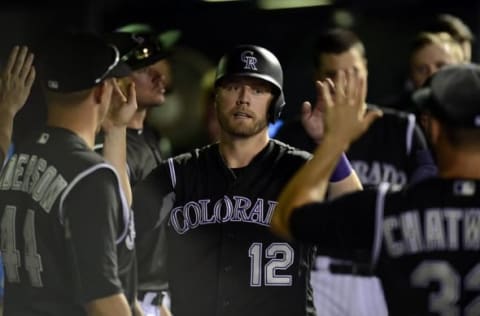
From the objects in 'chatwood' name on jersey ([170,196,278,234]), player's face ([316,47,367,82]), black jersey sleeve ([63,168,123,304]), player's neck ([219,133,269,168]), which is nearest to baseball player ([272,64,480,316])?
black jersey sleeve ([63,168,123,304])

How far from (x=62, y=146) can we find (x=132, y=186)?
120cm

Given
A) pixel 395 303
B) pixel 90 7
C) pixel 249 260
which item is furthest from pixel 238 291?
pixel 90 7

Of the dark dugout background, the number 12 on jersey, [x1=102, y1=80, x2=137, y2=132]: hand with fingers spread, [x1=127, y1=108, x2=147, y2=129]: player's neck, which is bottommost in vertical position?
the number 12 on jersey

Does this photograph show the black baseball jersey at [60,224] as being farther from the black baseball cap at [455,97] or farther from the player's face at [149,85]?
the player's face at [149,85]

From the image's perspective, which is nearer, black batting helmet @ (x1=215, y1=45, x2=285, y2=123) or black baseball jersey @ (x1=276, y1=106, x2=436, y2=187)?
black batting helmet @ (x1=215, y1=45, x2=285, y2=123)

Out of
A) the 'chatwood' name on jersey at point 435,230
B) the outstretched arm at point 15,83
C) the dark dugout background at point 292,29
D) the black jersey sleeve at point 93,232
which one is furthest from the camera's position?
the dark dugout background at point 292,29

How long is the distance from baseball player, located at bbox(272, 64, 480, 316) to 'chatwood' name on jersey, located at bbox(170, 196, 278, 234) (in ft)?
3.49

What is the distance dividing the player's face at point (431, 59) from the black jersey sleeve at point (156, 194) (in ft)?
7.34

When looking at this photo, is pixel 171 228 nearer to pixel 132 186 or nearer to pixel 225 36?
pixel 132 186

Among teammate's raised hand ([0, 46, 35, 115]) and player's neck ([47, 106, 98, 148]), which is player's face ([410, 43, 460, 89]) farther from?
player's neck ([47, 106, 98, 148])

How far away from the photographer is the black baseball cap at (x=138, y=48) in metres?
5.93

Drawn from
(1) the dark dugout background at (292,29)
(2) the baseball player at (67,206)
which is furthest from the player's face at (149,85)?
(1) the dark dugout background at (292,29)

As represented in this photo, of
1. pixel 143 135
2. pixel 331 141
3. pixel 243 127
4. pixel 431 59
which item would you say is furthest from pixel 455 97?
pixel 431 59

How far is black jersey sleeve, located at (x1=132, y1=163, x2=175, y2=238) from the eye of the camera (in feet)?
16.4
